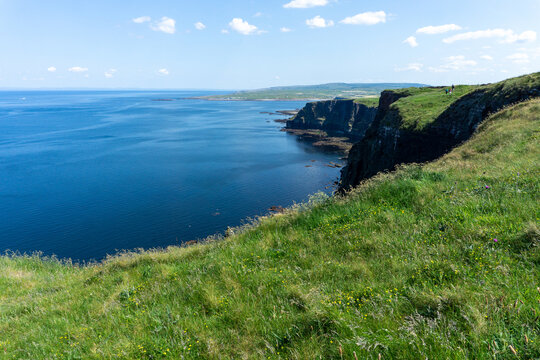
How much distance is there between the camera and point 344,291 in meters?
4.68

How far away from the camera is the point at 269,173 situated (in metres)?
69.9

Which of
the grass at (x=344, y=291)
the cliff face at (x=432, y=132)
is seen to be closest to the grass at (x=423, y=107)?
the cliff face at (x=432, y=132)

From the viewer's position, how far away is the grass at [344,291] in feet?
10.9

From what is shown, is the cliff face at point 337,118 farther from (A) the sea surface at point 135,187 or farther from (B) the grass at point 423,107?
(B) the grass at point 423,107

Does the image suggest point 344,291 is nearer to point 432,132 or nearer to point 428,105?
point 432,132

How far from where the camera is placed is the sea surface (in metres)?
39.9

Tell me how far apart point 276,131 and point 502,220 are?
139410 millimetres

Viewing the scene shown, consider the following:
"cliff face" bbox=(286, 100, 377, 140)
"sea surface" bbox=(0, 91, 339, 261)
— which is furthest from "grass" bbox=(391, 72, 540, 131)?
"cliff face" bbox=(286, 100, 377, 140)

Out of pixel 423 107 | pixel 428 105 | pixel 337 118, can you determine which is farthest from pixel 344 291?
pixel 337 118

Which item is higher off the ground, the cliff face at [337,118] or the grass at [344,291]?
the cliff face at [337,118]

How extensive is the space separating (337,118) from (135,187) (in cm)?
Result: 11827

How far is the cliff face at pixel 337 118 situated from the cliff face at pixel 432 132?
7678 centimetres

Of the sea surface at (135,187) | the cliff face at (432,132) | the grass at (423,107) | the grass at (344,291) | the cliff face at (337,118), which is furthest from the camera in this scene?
the cliff face at (337,118)

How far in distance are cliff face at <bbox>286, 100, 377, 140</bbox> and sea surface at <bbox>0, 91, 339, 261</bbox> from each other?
1454 inches
